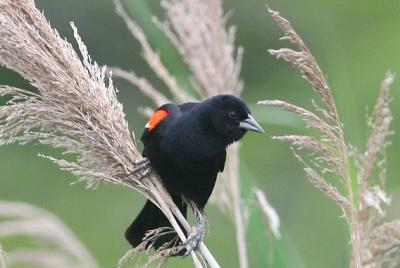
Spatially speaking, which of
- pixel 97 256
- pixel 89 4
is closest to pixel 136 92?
pixel 89 4

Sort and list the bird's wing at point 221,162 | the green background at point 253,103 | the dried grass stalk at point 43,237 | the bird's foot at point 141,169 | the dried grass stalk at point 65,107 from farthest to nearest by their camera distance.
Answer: the green background at point 253,103, the bird's wing at point 221,162, the dried grass stalk at point 43,237, the bird's foot at point 141,169, the dried grass stalk at point 65,107

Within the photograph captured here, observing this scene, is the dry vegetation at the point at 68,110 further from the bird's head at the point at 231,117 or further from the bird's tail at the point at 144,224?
the bird's head at the point at 231,117

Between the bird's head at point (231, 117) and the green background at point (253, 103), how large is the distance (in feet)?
7.75

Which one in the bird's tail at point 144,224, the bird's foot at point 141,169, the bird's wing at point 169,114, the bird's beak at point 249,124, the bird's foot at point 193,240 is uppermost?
the bird's wing at point 169,114

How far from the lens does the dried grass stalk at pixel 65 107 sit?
253 centimetres

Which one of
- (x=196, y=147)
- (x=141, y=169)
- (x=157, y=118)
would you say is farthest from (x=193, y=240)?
(x=157, y=118)

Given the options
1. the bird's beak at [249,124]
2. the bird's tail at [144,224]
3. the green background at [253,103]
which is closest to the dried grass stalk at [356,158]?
the bird's beak at [249,124]

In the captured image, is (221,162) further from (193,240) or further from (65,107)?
(65,107)

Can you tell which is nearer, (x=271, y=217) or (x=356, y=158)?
(x=356, y=158)

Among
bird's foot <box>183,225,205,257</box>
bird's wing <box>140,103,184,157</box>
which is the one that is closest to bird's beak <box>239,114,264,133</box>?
bird's wing <box>140,103,184,157</box>

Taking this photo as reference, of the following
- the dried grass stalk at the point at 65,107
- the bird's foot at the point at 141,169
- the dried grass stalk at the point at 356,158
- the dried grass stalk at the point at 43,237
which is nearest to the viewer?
the dried grass stalk at the point at 356,158

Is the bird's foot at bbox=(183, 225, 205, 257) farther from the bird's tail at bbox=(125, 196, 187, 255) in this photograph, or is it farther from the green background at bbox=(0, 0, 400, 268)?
the green background at bbox=(0, 0, 400, 268)

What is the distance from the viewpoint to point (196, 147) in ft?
10.7

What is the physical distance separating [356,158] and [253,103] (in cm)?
396
